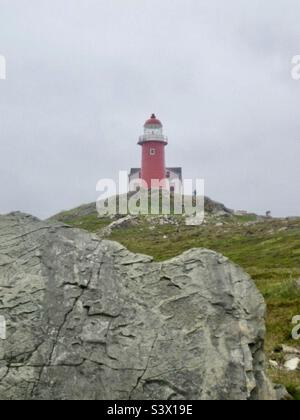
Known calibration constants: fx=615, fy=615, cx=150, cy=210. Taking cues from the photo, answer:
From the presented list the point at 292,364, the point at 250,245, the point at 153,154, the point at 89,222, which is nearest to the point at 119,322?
the point at 292,364

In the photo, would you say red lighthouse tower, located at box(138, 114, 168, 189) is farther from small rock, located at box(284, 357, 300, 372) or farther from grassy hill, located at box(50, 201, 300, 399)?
small rock, located at box(284, 357, 300, 372)

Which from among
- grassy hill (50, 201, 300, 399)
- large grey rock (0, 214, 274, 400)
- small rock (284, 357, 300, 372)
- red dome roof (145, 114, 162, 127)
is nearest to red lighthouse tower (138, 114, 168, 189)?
red dome roof (145, 114, 162, 127)

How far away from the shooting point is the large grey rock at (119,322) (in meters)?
13.0

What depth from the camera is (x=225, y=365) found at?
13109 millimetres

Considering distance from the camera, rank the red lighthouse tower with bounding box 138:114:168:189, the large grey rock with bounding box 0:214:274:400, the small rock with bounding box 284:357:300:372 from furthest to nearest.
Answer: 1. the red lighthouse tower with bounding box 138:114:168:189
2. the small rock with bounding box 284:357:300:372
3. the large grey rock with bounding box 0:214:274:400

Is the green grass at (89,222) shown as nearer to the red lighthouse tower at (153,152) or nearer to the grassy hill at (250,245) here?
the grassy hill at (250,245)

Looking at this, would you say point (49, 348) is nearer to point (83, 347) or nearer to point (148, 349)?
point (83, 347)

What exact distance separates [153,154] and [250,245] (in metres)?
59.1

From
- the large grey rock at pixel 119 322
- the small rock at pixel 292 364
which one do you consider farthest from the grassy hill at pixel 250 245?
the large grey rock at pixel 119 322

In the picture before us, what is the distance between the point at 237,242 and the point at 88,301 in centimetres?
7692

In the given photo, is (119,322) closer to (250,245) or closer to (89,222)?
(250,245)

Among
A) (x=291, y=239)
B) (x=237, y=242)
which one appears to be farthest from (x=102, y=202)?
(x=291, y=239)

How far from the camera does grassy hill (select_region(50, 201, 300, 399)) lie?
23406 mm

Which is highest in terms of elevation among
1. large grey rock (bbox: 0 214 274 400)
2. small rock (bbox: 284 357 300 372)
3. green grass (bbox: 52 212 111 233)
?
green grass (bbox: 52 212 111 233)
